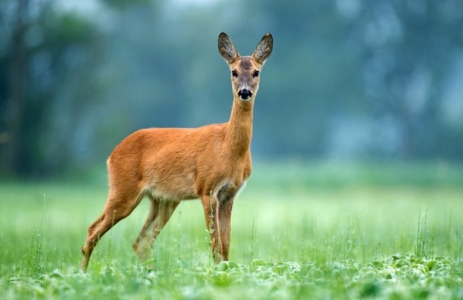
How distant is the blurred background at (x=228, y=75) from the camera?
29.0 m

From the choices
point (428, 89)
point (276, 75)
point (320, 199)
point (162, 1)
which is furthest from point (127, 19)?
point (320, 199)

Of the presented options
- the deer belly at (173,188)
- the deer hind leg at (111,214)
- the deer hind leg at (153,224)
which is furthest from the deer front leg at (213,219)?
the deer hind leg at (111,214)

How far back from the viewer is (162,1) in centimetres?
5453

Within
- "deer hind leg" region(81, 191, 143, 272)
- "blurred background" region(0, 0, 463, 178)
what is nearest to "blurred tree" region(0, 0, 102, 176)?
"blurred background" region(0, 0, 463, 178)

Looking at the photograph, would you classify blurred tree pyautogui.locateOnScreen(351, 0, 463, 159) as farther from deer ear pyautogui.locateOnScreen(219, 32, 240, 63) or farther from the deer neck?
the deer neck

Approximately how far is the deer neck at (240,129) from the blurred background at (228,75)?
20.0 m

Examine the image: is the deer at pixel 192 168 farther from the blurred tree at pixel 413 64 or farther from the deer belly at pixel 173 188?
the blurred tree at pixel 413 64

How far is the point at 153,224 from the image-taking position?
9469 millimetres

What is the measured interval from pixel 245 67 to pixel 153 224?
198cm

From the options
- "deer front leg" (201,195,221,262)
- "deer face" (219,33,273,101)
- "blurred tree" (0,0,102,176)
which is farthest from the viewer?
"blurred tree" (0,0,102,176)

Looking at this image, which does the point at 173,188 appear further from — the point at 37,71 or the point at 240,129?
the point at 37,71

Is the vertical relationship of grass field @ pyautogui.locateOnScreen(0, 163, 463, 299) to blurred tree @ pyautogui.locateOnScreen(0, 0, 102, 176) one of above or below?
below

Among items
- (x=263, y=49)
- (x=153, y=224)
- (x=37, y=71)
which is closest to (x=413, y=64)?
(x=37, y=71)

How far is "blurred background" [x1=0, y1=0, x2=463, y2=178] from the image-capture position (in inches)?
1141
